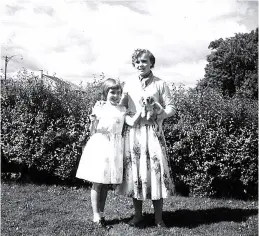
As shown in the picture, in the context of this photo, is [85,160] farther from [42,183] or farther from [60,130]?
[42,183]

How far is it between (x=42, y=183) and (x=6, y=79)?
2510mm

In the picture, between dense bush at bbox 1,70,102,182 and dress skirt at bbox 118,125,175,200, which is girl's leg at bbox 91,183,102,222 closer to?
dress skirt at bbox 118,125,175,200

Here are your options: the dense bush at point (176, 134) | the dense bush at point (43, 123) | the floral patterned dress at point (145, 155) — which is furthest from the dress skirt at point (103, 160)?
the dense bush at point (43, 123)

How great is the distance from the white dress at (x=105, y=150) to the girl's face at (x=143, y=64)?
54 cm

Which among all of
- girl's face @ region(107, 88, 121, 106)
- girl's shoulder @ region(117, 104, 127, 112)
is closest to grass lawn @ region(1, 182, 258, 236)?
girl's shoulder @ region(117, 104, 127, 112)

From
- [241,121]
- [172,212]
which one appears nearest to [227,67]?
[241,121]

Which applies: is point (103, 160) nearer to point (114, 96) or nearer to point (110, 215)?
point (114, 96)

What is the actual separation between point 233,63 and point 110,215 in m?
31.3

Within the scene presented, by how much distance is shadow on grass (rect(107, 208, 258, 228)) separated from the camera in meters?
4.73

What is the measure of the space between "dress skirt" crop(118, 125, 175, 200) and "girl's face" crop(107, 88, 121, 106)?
46 cm

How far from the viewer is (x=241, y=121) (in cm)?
690

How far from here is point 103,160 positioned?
4.33 metres

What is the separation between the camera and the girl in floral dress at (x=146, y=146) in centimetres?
426

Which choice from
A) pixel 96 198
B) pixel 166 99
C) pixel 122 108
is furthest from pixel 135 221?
pixel 166 99
